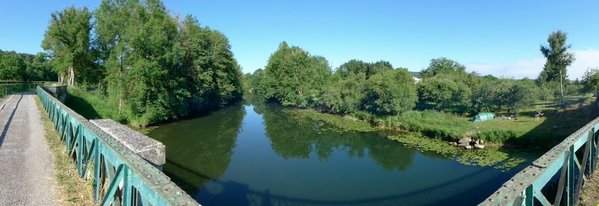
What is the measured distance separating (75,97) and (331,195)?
29215mm

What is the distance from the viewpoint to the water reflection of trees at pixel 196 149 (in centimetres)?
1544

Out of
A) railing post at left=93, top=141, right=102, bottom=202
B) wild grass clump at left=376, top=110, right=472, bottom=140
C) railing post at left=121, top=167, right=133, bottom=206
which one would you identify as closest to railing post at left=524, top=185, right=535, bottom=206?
railing post at left=121, top=167, right=133, bottom=206

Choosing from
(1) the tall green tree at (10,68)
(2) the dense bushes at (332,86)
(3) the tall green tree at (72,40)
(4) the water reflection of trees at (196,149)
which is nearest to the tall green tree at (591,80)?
(2) the dense bushes at (332,86)

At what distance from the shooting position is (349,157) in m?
20.9

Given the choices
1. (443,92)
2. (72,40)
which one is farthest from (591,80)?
(72,40)

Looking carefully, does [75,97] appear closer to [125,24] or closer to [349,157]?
[125,24]

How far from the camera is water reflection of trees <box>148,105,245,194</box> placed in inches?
608

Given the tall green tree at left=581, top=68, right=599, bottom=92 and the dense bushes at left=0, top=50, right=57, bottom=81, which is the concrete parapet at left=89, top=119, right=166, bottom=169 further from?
the dense bushes at left=0, top=50, right=57, bottom=81

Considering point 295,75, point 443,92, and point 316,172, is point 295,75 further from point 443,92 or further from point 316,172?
point 316,172

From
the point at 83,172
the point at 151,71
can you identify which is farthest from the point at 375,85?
the point at 83,172

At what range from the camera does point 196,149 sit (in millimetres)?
21250

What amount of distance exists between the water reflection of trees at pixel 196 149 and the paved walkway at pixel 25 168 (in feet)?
18.2

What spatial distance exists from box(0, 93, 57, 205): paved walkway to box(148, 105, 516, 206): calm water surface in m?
5.50

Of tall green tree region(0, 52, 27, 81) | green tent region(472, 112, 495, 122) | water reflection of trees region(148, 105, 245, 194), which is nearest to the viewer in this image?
water reflection of trees region(148, 105, 245, 194)
